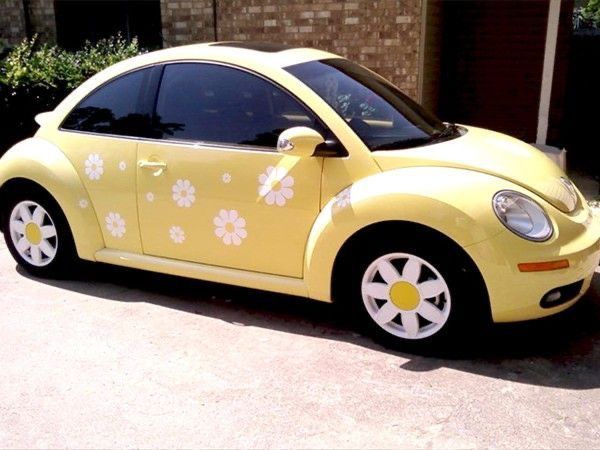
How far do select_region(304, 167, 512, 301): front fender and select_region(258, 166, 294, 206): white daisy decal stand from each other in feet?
0.82

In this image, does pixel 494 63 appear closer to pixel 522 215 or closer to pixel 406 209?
pixel 522 215

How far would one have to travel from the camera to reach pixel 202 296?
445 centimetres

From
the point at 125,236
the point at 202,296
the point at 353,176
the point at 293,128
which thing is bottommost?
the point at 202,296

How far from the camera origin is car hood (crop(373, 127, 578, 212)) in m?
3.52

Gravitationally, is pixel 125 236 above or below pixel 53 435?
above

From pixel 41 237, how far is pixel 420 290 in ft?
9.14

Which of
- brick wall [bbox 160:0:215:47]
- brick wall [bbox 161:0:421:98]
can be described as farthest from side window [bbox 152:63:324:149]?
brick wall [bbox 160:0:215:47]

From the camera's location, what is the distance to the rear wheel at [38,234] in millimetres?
4574

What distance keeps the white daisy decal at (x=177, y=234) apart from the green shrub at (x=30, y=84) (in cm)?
441

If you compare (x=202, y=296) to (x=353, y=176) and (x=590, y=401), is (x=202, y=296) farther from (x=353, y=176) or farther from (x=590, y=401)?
(x=590, y=401)

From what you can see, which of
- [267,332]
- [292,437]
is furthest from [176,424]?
[267,332]

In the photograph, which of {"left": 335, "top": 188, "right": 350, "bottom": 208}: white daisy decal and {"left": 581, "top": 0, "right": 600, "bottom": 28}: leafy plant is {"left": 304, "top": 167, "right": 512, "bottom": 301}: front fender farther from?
{"left": 581, "top": 0, "right": 600, "bottom": 28}: leafy plant

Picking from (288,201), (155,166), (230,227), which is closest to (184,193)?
(155,166)

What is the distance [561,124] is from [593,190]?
2.68 meters
